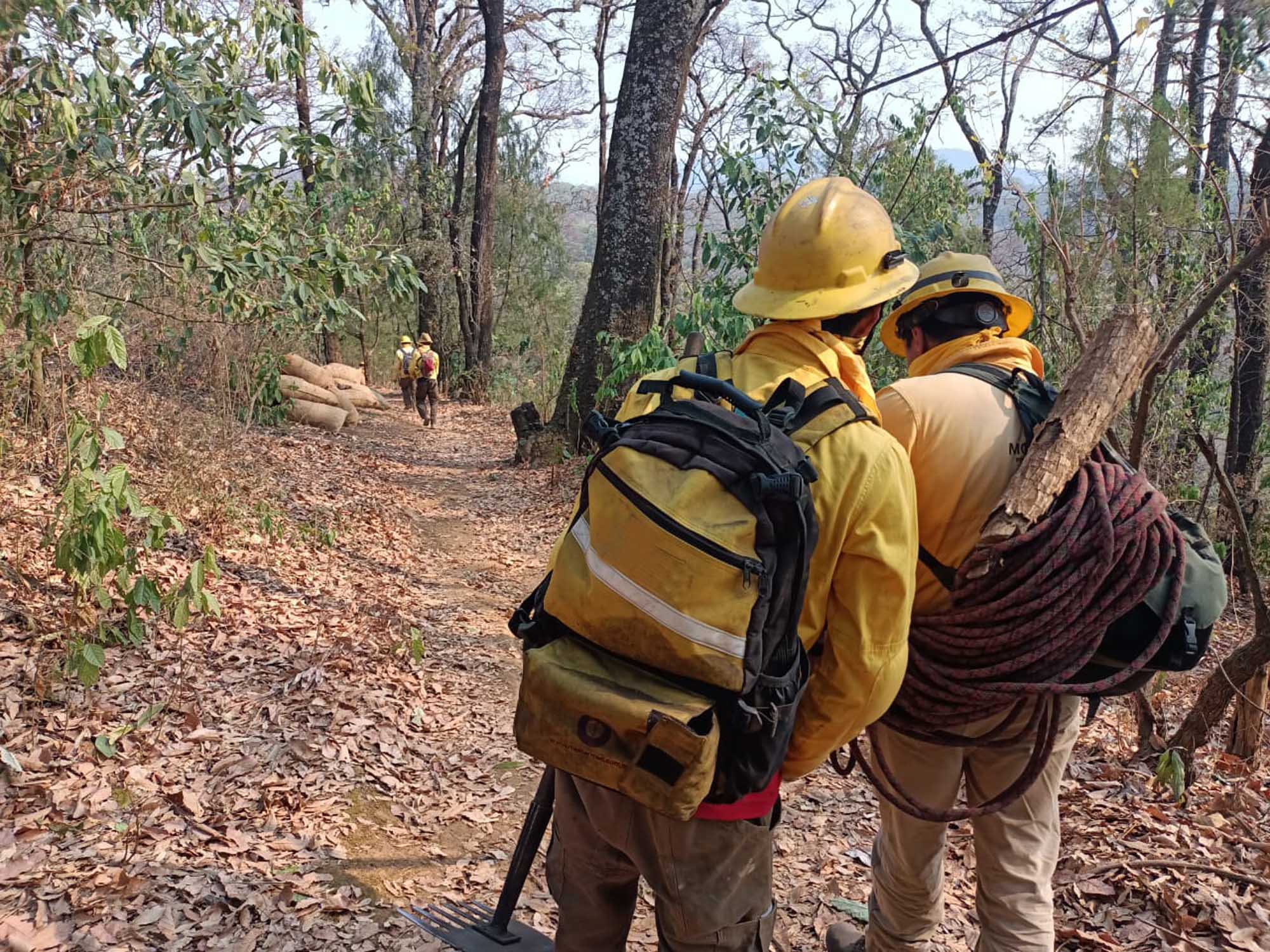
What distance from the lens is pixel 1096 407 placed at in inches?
85.4

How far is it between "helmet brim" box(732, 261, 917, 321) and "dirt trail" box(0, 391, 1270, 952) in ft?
8.01

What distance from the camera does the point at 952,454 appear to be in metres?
2.20

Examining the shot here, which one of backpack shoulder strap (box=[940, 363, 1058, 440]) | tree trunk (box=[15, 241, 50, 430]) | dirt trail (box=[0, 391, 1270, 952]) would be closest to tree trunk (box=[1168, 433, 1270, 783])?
dirt trail (box=[0, 391, 1270, 952])

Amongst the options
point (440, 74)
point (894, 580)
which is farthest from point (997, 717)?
point (440, 74)

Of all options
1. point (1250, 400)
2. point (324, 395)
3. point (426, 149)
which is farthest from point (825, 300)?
point (426, 149)

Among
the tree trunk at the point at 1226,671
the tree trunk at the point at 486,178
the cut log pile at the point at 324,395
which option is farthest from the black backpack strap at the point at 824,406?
the tree trunk at the point at 486,178

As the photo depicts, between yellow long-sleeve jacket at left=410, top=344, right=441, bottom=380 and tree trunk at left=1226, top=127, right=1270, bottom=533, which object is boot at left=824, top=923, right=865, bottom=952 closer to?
tree trunk at left=1226, top=127, right=1270, bottom=533

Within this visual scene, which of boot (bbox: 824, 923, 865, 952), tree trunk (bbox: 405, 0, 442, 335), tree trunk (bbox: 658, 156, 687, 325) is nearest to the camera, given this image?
boot (bbox: 824, 923, 865, 952)

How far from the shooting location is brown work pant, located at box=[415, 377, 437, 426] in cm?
1495

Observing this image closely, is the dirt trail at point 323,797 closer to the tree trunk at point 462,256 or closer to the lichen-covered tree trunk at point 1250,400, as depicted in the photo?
the lichen-covered tree trunk at point 1250,400

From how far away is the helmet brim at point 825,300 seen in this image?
1956 mm

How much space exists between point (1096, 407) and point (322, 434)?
1180cm

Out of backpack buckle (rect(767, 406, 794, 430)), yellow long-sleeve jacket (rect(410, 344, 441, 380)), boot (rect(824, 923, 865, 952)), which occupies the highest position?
backpack buckle (rect(767, 406, 794, 430))

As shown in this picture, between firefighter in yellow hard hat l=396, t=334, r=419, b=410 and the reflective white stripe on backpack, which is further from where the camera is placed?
firefighter in yellow hard hat l=396, t=334, r=419, b=410
